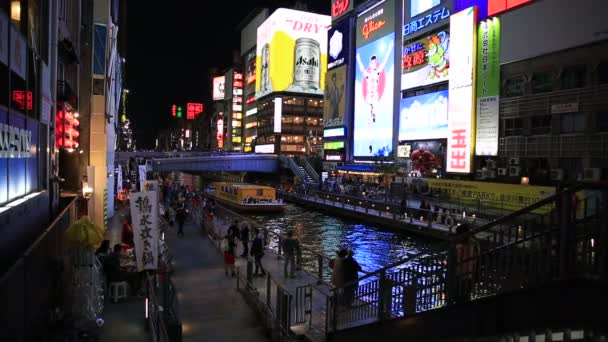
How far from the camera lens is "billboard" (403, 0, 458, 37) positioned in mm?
49219

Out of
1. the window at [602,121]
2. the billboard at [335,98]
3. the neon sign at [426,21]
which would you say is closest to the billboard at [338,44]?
the billboard at [335,98]

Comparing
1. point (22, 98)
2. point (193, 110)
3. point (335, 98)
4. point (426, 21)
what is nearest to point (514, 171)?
point (426, 21)

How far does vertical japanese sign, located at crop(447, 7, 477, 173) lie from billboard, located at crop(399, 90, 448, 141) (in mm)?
3989

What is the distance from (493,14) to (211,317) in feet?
125

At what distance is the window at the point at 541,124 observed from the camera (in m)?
35.6

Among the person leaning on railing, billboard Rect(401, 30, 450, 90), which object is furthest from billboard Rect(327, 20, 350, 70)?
the person leaning on railing

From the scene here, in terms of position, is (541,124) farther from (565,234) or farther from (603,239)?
(603,239)

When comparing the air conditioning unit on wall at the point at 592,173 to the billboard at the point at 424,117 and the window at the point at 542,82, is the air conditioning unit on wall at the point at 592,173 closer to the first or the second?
the window at the point at 542,82

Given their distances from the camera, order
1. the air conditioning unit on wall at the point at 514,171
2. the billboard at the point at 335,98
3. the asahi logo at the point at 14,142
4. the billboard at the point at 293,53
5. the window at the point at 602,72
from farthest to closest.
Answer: the billboard at the point at 293,53
the billboard at the point at 335,98
the air conditioning unit on wall at the point at 514,171
the window at the point at 602,72
the asahi logo at the point at 14,142

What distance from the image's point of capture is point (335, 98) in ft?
258

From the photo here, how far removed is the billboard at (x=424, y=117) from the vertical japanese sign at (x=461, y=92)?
157 inches

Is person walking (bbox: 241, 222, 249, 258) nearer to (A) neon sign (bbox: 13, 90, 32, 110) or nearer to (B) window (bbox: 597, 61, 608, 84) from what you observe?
(A) neon sign (bbox: 13, 90, 32, 110)

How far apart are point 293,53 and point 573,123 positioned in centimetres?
8912

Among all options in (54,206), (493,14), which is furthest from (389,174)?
(54,206)
